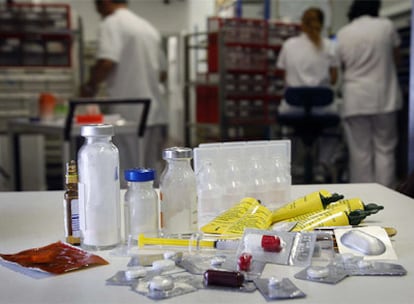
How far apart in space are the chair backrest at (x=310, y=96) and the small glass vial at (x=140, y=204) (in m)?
2.70

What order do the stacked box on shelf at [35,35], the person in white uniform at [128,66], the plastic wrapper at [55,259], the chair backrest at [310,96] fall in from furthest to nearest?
the stacked box on shelf at [35,35] → the person in white uniform at [128,66] → the chair backrest at [310,96] → the plastic wrapper at [55,259]

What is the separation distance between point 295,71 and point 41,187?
2240 mm

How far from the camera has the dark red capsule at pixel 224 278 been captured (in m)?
A: 0.63

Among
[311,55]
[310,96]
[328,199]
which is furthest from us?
[311,55]

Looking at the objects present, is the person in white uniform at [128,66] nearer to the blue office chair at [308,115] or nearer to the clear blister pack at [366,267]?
the blue office chair at [308,115]

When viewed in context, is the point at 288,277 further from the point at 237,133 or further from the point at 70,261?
the point at 237,133

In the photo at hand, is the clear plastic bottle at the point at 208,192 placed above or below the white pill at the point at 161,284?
above

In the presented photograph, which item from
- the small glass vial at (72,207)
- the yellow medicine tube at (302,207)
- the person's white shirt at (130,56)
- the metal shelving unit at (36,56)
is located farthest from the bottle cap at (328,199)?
the metal shelving unit at (36,56)

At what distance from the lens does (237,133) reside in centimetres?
515

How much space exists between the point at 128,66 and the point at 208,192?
2.81 metres

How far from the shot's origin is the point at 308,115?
3469 mm

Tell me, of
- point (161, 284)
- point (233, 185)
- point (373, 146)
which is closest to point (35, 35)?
point (373, 146)

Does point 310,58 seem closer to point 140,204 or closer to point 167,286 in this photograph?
point 140,204

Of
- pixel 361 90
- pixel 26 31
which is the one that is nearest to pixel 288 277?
pixel 361 90
